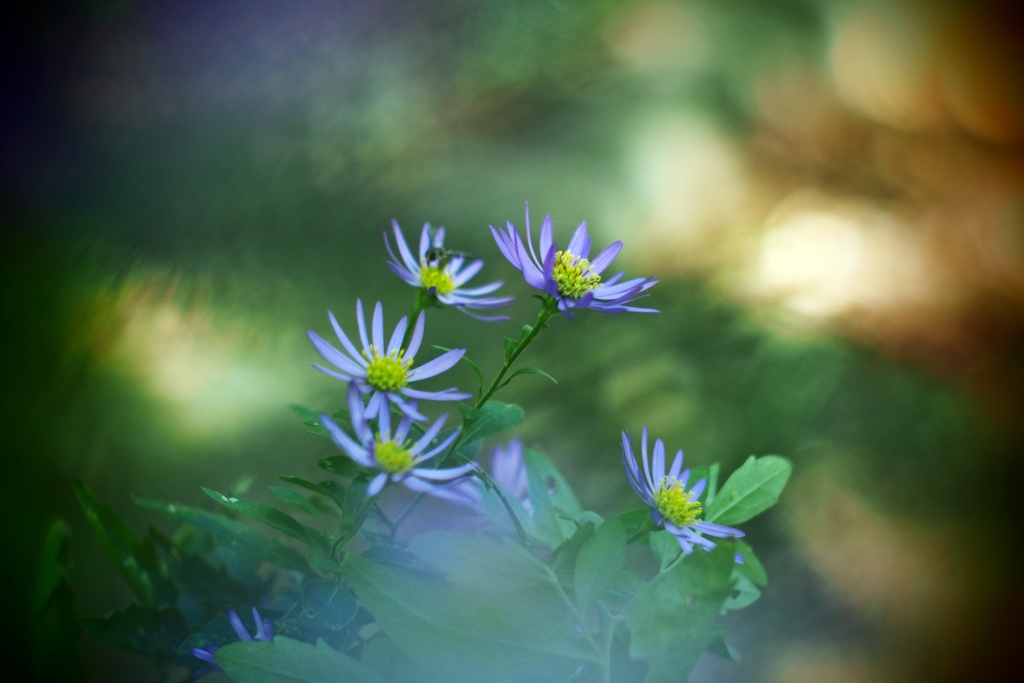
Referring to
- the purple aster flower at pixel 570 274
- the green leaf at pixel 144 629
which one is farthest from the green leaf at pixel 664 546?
the green leaf at pixel 144 629

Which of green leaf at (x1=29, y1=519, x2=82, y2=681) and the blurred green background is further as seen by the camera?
the blurred green background

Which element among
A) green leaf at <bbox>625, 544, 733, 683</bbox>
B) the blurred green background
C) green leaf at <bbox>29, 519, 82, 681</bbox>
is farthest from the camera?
the blurred green background

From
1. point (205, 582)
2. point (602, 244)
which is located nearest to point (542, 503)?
point (205, 582)

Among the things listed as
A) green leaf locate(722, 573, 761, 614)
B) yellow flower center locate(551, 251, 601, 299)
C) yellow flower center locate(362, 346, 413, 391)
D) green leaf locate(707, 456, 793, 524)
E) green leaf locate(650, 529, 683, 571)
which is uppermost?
yellow flower center locate(551, 251, 601, 299)

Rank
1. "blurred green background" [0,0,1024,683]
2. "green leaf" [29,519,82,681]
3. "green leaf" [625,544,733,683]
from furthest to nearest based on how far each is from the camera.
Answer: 1. "blurred green background" [0,0,1024,683]
2. "green leaf" [29,519,82,681]
3. "green leaf" [625,544,733,683]

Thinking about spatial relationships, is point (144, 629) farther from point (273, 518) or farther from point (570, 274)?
point (570, 274)

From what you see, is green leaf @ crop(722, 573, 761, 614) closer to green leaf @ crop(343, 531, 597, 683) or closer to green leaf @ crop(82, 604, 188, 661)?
green leaf @ crop(343, 531, 597, 683)

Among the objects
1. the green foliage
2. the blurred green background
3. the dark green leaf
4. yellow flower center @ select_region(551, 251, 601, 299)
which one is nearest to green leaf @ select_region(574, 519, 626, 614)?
the green foliage
